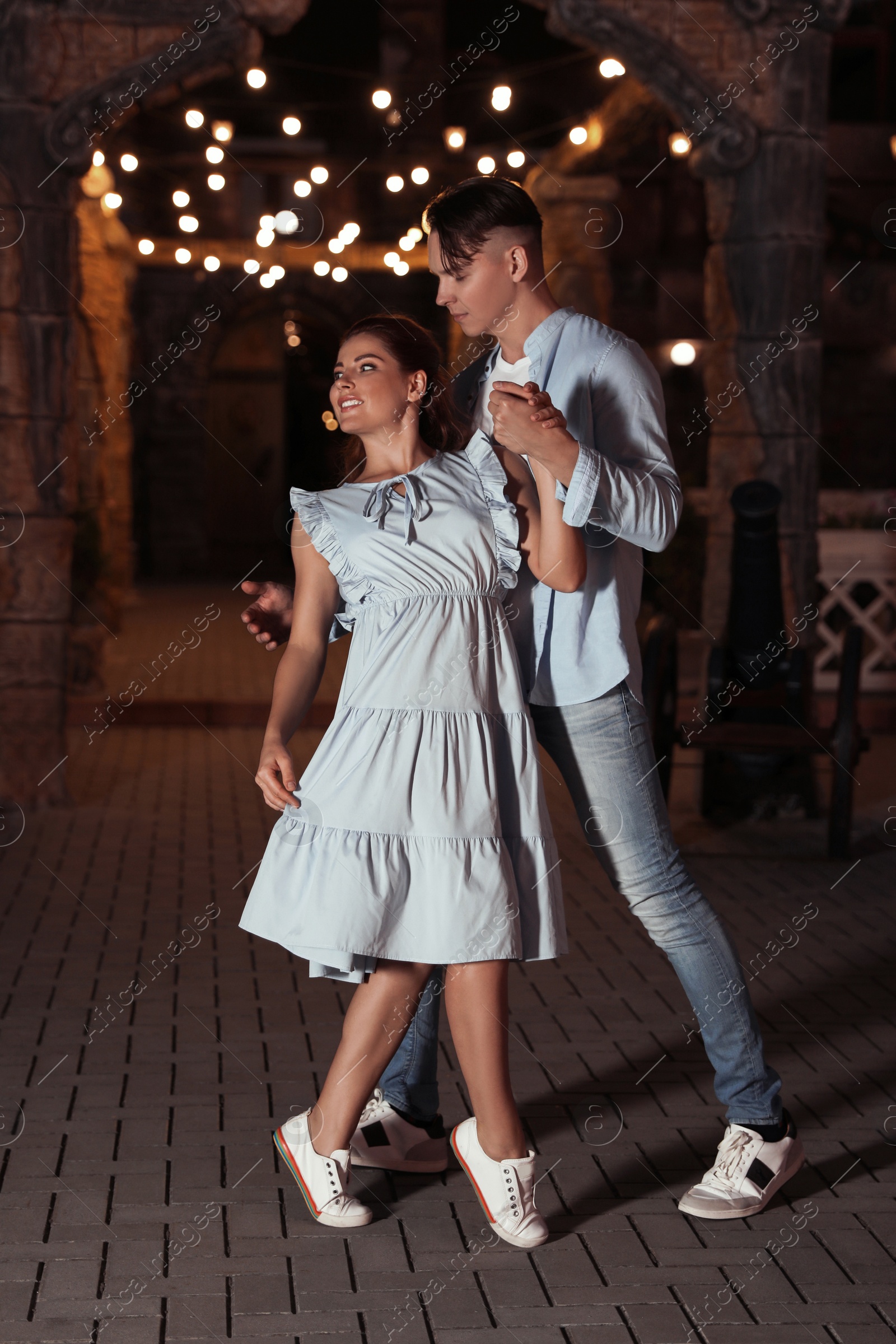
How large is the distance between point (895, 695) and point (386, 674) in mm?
7785

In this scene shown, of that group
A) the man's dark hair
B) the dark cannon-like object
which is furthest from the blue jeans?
the dark cannon-like object

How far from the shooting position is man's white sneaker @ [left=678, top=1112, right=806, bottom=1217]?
2842 mm

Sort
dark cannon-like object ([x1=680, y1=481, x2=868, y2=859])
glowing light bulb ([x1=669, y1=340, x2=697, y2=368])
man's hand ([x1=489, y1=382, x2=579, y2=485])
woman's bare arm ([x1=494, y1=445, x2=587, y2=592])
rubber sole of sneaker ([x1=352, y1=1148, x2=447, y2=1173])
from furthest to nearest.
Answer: glowing light bulb ([x1=669, y1=340, x2=697, y2=368]) < dark cannon-like object ([x1=680, y1=481, x2=868, y2=859]) < rubber sole of sneaker ([x1=352, y1=1148, x2=447, y2=1173]) < woman's bare arm ([x1=494, y1=445, x2=587, y2=592]) < man's hand ([x1=489, y1=382, x2=579, y2=485])

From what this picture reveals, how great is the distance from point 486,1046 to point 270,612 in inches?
35.2

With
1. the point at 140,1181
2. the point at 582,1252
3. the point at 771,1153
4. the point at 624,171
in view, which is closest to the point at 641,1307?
the point at 582,1252

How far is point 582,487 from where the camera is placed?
98.2 inches

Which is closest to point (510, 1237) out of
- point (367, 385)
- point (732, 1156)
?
point (732, 1156)

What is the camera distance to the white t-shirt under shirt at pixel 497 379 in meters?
2.88

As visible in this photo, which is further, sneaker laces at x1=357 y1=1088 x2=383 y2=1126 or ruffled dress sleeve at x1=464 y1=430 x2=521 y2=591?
sneaker laces at x1=357 y1=1088 x2=383 y2=1126

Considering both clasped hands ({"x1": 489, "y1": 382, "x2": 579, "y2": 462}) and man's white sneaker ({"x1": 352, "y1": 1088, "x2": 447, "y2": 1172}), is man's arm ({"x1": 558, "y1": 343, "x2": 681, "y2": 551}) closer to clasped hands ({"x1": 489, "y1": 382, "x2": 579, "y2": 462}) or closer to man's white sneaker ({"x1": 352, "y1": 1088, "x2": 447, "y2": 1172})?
clasped hands ({"x1": 489, "y1": 382, "x2": 579, "y2": 462})

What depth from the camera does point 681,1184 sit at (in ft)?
9.91

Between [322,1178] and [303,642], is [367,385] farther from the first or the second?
[322,1178]

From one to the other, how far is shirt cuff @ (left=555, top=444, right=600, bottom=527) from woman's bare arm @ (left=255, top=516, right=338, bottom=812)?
0.48 m

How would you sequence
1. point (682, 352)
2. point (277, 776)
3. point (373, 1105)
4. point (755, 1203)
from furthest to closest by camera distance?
point (682, 352)
point (373, 1105)
point (755, 1203)
point (277, 776)
